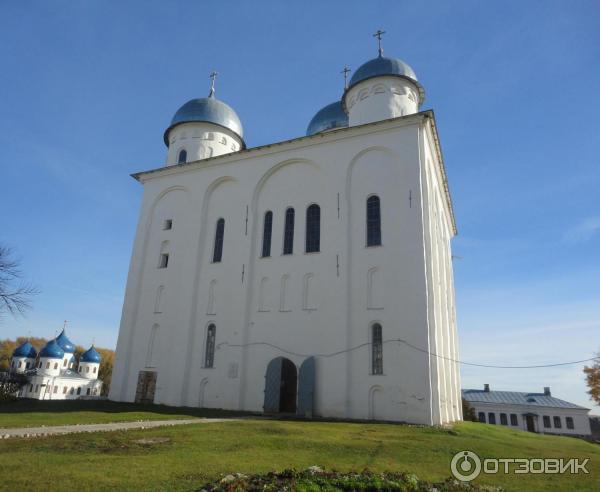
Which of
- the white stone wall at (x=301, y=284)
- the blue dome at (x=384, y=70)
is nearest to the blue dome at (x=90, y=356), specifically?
the white stone wall at (x=301, y=284)

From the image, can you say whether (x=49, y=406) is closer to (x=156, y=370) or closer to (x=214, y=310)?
(x=156, y=370)

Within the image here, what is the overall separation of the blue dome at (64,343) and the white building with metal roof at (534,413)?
43.9 meters

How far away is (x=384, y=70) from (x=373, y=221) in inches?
335

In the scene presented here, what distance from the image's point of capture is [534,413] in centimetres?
4184

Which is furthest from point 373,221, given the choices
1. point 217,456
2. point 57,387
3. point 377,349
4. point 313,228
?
point 57,387

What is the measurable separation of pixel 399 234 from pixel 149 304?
12.2 meters

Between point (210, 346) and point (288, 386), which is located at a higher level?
point (210, 346)

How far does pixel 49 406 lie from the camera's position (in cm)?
1622

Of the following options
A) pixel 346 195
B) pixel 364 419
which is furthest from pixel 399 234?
pixel 364 419

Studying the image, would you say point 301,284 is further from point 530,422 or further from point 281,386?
point 530,422

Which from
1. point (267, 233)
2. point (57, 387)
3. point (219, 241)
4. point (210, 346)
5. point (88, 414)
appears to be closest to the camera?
point (88, 414)

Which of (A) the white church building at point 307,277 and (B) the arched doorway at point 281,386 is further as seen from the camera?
(B) the arched doorway at point 281,386

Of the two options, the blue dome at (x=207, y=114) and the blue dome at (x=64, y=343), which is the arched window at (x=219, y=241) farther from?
the blue dome at (x=64, y=343)

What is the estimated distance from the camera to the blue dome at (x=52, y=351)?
45062 mm
